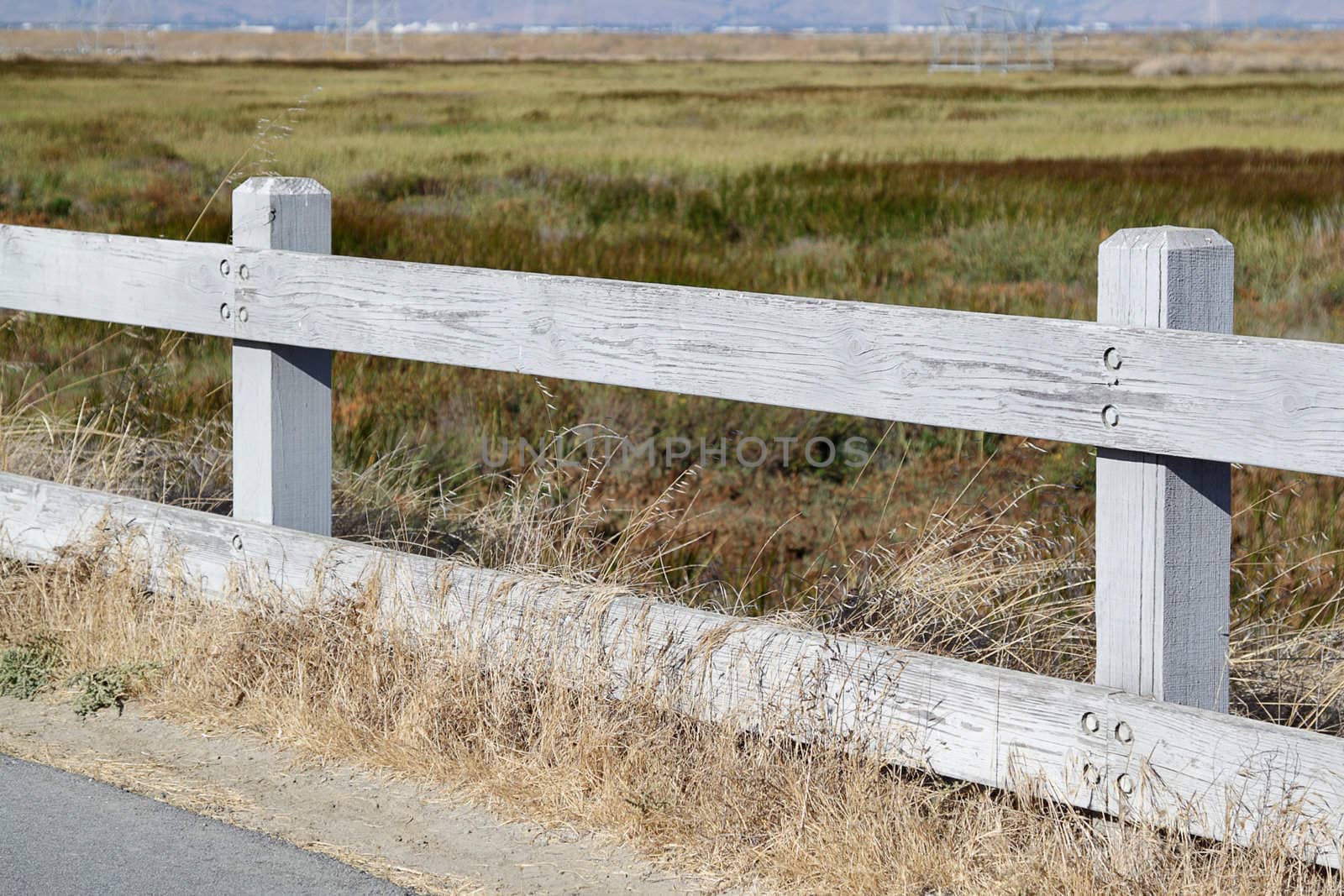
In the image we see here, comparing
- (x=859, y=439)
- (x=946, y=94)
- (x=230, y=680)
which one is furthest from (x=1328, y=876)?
(x=946, y=94)

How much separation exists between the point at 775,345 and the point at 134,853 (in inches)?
64.9

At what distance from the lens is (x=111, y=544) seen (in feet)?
14.9

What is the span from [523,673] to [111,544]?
1.55 metres

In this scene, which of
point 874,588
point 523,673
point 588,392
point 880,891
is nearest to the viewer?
point 880,891

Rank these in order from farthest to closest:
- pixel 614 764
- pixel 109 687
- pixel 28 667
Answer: pixel 28 667 < pixel 109 687 < pixel 614 764

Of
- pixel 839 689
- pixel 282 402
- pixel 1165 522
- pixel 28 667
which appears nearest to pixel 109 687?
pixel 28 667

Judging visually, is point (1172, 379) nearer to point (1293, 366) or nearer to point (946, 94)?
point (1293, 366)

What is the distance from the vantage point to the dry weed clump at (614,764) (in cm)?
295

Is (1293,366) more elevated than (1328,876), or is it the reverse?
(1293,366)

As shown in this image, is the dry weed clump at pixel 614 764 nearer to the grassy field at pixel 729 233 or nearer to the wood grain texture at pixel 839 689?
the wood grain texture at pixel 839 689

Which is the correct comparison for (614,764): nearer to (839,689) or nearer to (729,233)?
(839,689)

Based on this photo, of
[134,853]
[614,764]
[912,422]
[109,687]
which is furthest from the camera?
[109,687]

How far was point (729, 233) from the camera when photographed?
18.5 m

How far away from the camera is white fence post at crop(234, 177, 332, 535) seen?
4172 millimetres
